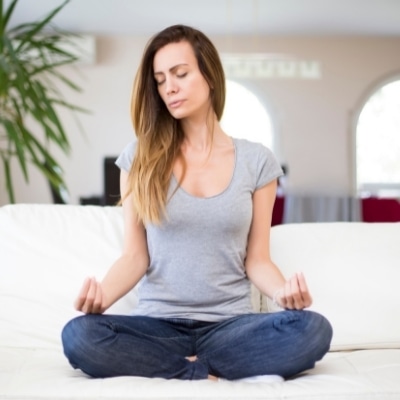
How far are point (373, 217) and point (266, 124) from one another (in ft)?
9.67

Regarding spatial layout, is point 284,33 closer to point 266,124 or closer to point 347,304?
point 266,124

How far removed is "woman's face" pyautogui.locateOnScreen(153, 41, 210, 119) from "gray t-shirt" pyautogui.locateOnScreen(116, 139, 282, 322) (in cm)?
19

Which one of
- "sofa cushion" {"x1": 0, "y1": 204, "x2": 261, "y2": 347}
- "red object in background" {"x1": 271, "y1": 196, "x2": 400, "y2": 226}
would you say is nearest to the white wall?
"red object in background" {"x1": 271, "y1": 196, "x2": 400, "y2": 226}

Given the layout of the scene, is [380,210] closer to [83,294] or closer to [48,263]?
[48,263]

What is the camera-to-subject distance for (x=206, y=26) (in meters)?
7.84

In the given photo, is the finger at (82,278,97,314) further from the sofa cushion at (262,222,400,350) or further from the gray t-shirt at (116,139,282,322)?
the sofa cushion at (262,222,400,350)

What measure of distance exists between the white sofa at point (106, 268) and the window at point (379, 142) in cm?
668

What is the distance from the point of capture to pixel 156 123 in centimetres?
187

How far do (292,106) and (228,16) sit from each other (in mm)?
1412

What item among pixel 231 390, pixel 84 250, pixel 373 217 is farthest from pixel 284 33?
pixel 231 390

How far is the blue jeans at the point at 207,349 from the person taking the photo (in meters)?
1.51

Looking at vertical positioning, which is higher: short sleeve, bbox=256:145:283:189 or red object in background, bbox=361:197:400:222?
short sleeve, bbox=256:145:283:189

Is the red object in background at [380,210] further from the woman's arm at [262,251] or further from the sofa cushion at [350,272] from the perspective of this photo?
the woman's arm at [262,251]

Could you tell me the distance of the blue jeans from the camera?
151cm
